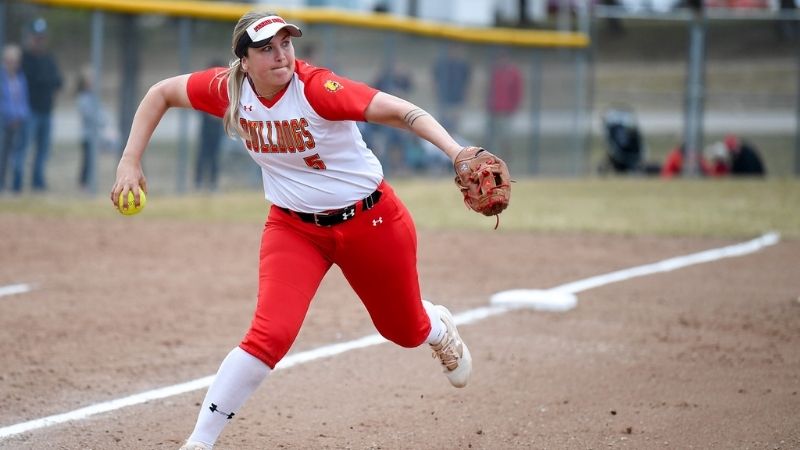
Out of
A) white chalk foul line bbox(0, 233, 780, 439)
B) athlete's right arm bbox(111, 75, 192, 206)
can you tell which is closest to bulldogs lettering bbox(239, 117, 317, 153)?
athlete's right arm bbox(111, 75, 192, 206)

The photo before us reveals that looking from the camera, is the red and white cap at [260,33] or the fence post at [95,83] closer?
the red and white cap at [260,33]

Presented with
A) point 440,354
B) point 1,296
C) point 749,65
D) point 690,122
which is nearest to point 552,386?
point 440,354

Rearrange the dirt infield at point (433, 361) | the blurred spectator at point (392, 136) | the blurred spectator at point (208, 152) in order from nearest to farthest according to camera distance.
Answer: the dirt infield at point (433, 361) < the blurred spectator at point (208, 152) < the blurred spectator at point (392, 136)

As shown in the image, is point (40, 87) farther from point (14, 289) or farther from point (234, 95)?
A: point (234, 95)

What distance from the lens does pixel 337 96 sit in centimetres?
422

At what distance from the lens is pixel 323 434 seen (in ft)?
16.2

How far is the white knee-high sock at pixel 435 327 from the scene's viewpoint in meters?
5.03

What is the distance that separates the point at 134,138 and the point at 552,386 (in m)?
2.59

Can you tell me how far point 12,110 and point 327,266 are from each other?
1071 cm

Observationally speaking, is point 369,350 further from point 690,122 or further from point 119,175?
point 690,122

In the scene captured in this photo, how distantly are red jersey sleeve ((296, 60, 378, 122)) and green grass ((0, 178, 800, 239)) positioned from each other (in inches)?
328

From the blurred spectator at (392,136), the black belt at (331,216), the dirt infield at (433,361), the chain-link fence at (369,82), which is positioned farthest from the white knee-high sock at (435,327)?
the blurred spectator at (392,136)

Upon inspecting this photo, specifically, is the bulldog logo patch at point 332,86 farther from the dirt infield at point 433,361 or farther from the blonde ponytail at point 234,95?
the dirt infield at point 433,361

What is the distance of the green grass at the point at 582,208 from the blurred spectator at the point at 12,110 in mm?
514
